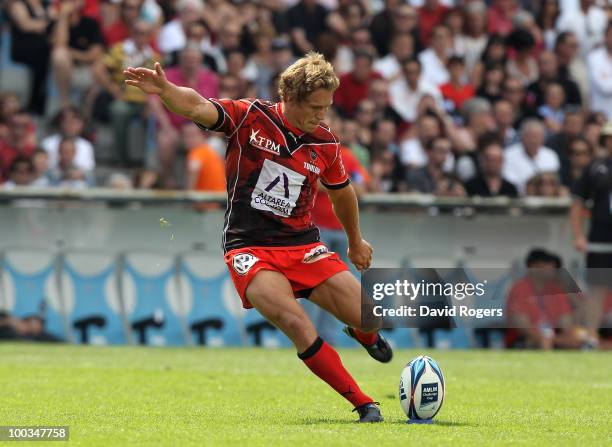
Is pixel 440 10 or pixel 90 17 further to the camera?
pixel 440 10

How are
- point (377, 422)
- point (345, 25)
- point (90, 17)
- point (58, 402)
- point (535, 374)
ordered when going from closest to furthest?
point (377, 422) < point (58, 402) < point (535, 374) < point (90, 17) < point (345, 25)

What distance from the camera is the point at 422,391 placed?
8.40m

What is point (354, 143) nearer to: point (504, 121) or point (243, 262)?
point (504, 121)

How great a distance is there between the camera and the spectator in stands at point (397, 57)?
19.8 meters

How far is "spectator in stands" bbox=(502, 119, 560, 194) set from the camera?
60.0ft

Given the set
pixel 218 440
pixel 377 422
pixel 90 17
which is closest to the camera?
pixel 218 440

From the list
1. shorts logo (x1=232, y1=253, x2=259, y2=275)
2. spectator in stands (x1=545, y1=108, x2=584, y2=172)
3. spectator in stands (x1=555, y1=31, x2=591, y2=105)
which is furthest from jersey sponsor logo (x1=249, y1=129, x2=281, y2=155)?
spectator in stands (x1=555, y1=31, x2=591, y2=105)

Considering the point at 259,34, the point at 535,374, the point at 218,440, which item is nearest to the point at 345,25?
the point at 259,34

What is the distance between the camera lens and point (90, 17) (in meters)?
18.8

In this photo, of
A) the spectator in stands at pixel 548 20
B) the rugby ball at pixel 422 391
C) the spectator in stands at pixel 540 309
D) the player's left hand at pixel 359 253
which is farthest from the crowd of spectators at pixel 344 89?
the rugby ball at pixel 422 391

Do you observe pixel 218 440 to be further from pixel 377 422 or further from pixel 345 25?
pixel 345 25

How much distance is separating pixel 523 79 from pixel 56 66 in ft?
24.2

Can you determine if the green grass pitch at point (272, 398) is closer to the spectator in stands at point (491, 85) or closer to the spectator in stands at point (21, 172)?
the spectator in stands at point (21, 172)

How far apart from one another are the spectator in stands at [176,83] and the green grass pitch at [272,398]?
294 centimetres
